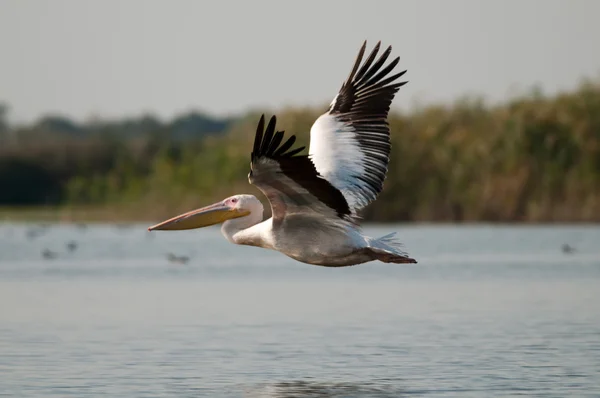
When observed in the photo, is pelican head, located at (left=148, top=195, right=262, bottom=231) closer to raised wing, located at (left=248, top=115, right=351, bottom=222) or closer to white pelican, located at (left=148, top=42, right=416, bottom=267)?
white pelican, located at (left=148, top=42, right=416, bottom=267)

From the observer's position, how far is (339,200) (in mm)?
9938

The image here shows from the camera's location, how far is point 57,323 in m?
14.7

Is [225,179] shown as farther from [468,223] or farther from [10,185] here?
[10,185]

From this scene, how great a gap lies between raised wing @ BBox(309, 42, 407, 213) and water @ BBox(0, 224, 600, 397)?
1.53 m

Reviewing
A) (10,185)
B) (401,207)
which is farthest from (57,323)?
(10,185)

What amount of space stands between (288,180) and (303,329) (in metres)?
4.64

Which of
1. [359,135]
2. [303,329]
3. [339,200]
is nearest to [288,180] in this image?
[339,200]

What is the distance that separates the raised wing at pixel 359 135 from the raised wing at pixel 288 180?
45cm

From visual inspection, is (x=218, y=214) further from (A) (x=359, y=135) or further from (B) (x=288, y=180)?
(B) (x=288, y=180)

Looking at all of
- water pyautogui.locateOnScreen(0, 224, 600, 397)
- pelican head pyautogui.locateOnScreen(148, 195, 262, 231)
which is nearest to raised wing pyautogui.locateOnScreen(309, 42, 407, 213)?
pelican head pyautogui.locateOnScreen(148, 195, 262, 231)

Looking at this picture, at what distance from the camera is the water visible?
1039 centimetres

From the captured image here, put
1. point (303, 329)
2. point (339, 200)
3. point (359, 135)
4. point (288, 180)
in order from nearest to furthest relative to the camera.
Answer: point (288, 180)
point (339, 200)
point (359, 135)
point (303, 329)

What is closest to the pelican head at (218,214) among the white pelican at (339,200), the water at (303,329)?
the white pelican at (339,200)

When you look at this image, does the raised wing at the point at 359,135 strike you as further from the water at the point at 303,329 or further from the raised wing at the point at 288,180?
the water at the point at 303,329
